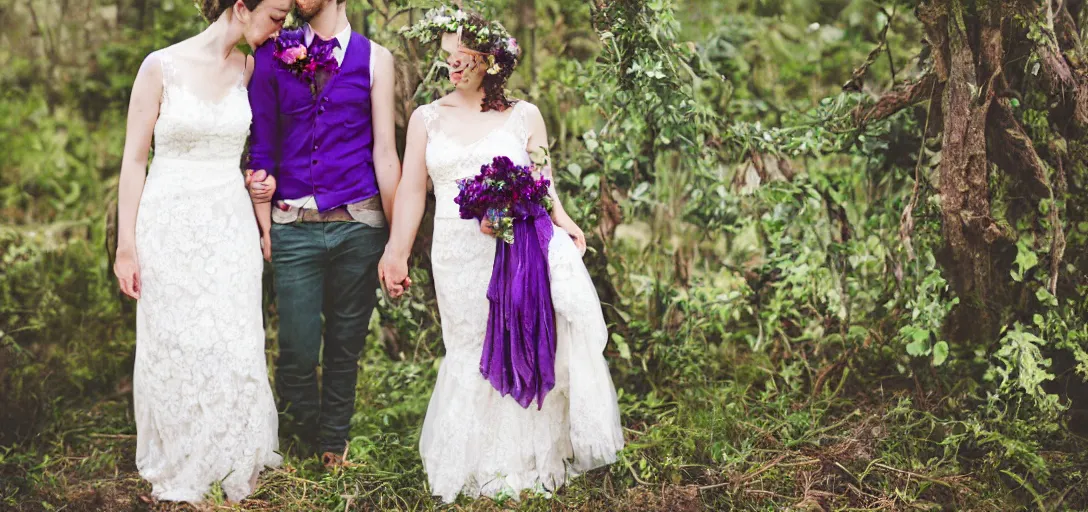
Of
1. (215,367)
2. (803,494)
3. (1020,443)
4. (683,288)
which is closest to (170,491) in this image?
(215,367)

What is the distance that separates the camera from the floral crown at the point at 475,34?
3260 millimetres

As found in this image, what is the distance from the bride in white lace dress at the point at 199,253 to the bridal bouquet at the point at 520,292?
2.97ft

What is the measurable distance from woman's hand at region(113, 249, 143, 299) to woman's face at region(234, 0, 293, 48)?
0.94m

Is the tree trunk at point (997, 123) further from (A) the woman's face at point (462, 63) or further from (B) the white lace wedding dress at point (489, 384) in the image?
(A) the woman's face at point (462, 63)

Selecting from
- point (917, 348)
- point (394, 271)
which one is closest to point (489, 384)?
point (394, 271)

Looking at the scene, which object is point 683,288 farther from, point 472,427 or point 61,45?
point 61,45

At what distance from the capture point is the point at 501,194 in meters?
3.23

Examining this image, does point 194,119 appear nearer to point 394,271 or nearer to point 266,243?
point 266,243

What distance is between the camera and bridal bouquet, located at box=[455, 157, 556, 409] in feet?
10.7

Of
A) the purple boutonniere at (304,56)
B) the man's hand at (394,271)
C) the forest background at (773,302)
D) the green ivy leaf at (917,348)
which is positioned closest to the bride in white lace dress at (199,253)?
the purple boutonniere at (304,56)

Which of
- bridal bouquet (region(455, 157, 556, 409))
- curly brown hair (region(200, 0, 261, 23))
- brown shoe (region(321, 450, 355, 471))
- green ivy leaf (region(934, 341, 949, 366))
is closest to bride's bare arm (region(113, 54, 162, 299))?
curly brown hair (region(200, 0, 261, 23))

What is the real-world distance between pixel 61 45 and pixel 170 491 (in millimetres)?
4320

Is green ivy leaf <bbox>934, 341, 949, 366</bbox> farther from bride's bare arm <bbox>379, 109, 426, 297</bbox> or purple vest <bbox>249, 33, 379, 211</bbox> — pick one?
purple vest <bbox>249, 33, 379, 211</bbox>

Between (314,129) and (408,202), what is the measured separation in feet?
1.52
